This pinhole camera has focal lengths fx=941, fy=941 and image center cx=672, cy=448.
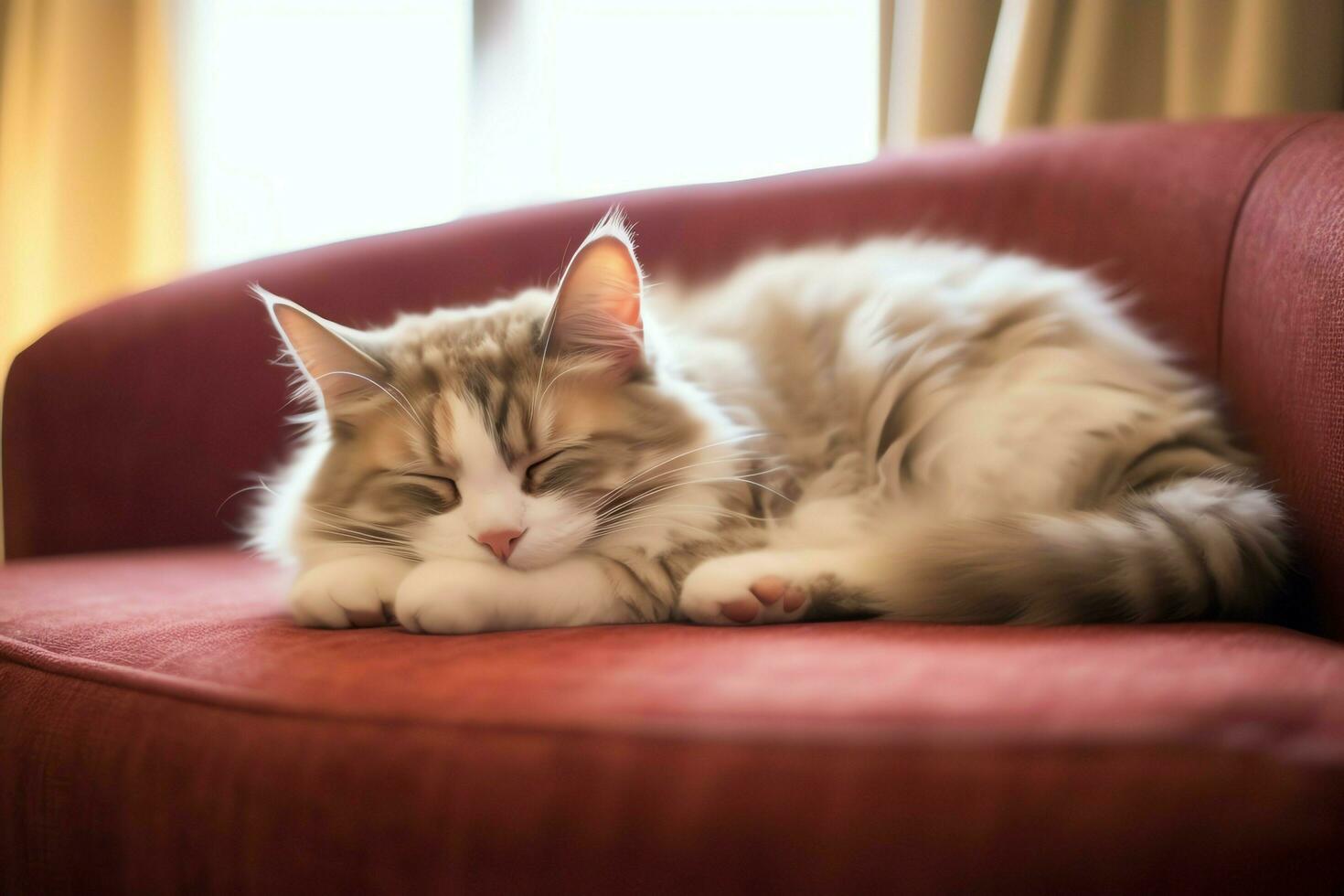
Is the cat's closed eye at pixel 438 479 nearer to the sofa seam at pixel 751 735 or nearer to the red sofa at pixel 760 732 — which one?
the red sofa at pixel 760 732

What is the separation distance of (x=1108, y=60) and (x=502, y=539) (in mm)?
1784

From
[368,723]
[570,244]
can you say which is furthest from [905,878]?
[570,244]

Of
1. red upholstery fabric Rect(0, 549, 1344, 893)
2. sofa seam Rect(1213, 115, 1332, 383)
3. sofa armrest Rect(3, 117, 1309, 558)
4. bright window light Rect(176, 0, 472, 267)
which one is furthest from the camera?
bright window light Rect(176, 0, 472, 267)

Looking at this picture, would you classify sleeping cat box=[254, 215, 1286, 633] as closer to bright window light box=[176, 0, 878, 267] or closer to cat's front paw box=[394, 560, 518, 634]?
cat's front paw box=[394, 560, 518, 634]

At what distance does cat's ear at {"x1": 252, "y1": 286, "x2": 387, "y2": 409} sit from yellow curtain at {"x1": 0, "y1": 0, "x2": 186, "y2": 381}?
6.81 feet

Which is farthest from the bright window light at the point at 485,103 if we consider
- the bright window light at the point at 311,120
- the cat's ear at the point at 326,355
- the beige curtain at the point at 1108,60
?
the cat's ear at the point at 326,355

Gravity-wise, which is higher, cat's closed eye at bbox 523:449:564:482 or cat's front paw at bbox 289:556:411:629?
cat's closed eye at bbox 523:449:564:482

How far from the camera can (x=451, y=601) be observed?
950 mm

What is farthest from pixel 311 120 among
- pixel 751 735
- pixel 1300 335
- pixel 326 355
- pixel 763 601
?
pixel 751 735

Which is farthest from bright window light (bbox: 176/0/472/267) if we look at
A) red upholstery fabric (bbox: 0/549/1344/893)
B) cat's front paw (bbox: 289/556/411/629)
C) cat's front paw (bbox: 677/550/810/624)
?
red upholstery fabric (bbox: 0/549/1344/893)

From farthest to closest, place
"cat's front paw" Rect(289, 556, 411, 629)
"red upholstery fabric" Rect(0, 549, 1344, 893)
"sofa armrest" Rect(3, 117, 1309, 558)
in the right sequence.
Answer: "sofa armrest" Rect(3, 117, 1309, 558), "cat's front paw" Rect(289, 556, 411, 629), "red upholstery fabric" Rect(0, 549, 1344, 893)

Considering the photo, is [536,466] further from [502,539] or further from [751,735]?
[751,735]

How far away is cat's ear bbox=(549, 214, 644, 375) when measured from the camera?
1.10 m

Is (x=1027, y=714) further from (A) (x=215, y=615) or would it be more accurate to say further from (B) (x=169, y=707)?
(A) (x=215, y=615)
